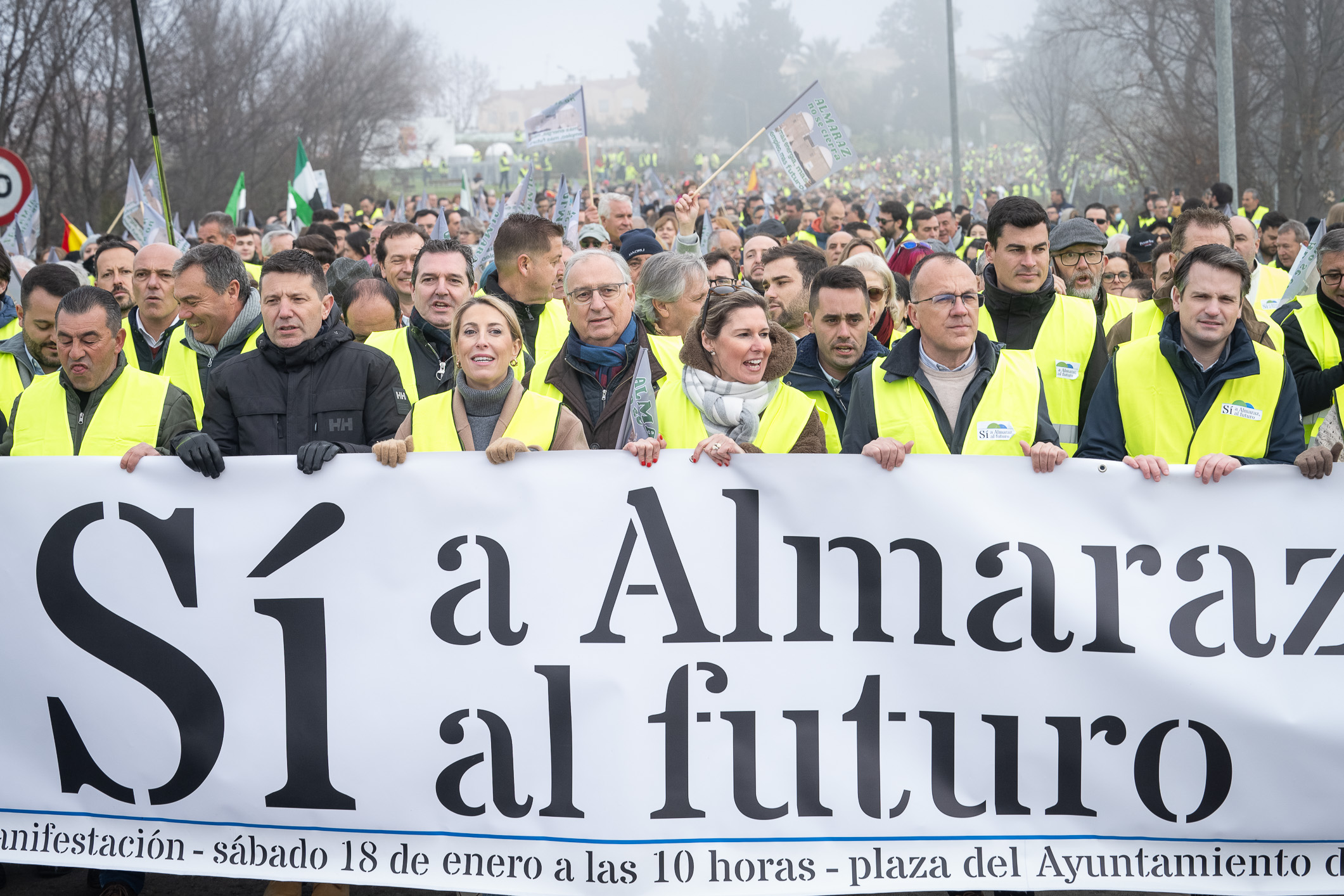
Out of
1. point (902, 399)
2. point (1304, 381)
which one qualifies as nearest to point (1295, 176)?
point (1304, 381)

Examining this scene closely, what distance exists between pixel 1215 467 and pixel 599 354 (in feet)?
7.05

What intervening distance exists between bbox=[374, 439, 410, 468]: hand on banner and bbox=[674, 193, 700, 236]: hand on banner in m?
6.02

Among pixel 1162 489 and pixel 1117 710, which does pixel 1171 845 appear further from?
pixel 1162 489

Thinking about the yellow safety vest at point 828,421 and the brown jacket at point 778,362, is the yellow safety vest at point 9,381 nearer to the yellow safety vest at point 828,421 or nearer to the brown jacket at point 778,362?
the brown jacket at point 778,362

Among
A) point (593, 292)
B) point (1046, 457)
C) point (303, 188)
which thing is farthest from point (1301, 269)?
point (303, 188)

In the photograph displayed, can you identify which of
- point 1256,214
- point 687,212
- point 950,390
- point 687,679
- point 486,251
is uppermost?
point 1256,214

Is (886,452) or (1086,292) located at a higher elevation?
(1086,292)

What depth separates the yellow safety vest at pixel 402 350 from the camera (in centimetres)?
557

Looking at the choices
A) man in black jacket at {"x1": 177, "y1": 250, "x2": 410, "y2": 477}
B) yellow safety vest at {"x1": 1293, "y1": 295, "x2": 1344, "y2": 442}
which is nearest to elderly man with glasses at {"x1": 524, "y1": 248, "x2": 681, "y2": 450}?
man in black jacket at {"x1": 177, "y1": 250, "x2": 410, "y2": 477}

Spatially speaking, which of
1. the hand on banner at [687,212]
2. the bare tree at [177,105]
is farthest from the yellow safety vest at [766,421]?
the bare tree at [177,105]

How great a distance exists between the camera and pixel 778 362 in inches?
177

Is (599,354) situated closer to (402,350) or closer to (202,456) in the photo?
(402,350)

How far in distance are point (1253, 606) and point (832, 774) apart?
135 cm

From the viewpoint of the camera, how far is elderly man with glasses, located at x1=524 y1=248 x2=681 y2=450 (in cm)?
478
